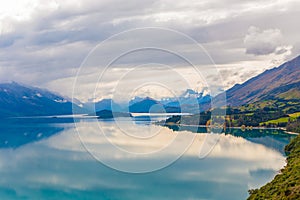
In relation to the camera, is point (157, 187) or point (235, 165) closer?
point (157, 187)

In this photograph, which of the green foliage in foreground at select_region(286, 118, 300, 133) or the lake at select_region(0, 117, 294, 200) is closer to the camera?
the lake at select_region(0, 117, 294, 200)

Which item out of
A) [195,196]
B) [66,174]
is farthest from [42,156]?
[195,196]

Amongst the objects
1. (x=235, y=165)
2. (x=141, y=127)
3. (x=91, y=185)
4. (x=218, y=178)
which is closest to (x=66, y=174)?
(x=91, y=185)

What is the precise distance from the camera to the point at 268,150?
65625 millimetres

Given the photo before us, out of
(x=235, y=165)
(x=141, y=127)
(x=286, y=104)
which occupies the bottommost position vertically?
(x=235, y=165)

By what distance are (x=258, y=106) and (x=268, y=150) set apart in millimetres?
83112

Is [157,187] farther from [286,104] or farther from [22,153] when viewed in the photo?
[286,104]

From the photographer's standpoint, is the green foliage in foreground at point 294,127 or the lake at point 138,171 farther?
the green foliage in foreground at point 294,127

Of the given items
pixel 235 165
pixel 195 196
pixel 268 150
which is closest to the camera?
pixel 195 196

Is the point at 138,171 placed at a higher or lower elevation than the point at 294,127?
lower

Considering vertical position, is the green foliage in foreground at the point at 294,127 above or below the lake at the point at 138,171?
above

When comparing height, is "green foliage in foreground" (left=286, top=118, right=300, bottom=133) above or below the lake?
above

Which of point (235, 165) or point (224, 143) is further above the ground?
point (224, 143)

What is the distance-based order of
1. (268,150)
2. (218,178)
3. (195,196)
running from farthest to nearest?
(268,150), (218,178), (195,196)
